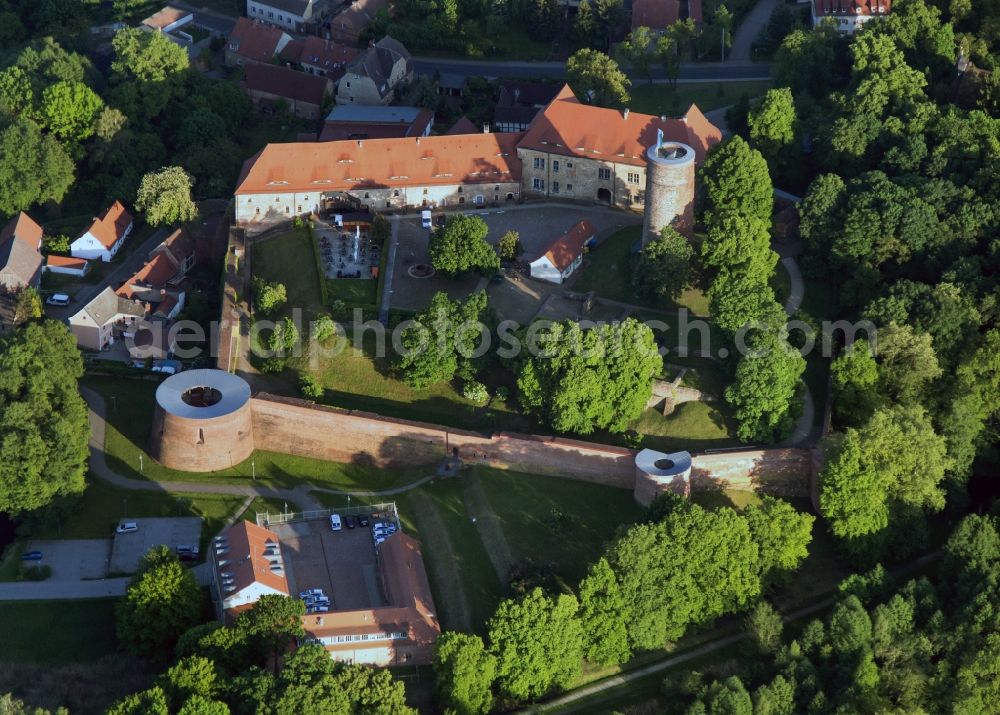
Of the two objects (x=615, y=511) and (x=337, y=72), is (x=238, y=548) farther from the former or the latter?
(x=337, y=72)

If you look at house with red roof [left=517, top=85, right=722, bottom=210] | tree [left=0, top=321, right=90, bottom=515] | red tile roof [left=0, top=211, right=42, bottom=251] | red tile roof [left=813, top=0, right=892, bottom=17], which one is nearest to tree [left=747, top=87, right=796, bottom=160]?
house with red roof [left=517, top=85, right=722, bottom=210]

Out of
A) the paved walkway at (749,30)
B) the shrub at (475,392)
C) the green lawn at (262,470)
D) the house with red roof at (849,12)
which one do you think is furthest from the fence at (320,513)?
the paved walkway at (749,30)

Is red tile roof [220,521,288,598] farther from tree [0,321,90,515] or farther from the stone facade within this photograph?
the stone facade

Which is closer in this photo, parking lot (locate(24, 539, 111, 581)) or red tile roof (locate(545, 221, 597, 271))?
parking lot (locate(24, 539, 111, 581))

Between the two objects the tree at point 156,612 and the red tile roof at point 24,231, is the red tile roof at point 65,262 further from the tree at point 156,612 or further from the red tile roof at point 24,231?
the tree at point 156,612

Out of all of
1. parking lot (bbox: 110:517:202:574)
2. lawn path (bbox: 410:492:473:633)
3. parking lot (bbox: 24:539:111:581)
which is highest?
lawn path (bbox: 410:492:473:633)
